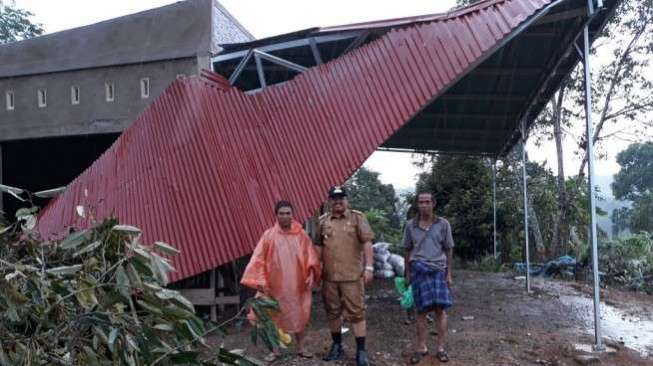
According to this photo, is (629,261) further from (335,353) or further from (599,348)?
(335,353)

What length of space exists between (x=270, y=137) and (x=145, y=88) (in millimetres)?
5622

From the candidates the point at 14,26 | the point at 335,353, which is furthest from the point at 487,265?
the point at 14,26

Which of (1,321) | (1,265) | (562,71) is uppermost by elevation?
(562,71)

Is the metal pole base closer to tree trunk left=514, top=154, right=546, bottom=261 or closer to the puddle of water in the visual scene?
the puddle of water

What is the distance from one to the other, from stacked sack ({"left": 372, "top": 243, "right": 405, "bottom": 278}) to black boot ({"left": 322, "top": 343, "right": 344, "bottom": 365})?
5.57m

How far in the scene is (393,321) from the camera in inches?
264

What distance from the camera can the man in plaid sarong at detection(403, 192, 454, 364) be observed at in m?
4.88

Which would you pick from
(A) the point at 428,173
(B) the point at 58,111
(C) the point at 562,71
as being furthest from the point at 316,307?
(A) the point at 428,173

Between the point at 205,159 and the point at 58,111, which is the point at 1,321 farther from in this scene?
the point at 58,111

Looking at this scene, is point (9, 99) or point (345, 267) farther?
point (9, 99)

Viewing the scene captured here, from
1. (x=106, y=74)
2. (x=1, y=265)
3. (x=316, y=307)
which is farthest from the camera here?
(x=106, y=74)

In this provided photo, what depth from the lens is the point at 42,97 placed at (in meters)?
12.7

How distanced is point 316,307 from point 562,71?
4.80 metres

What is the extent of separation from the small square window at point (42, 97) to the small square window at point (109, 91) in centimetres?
182
